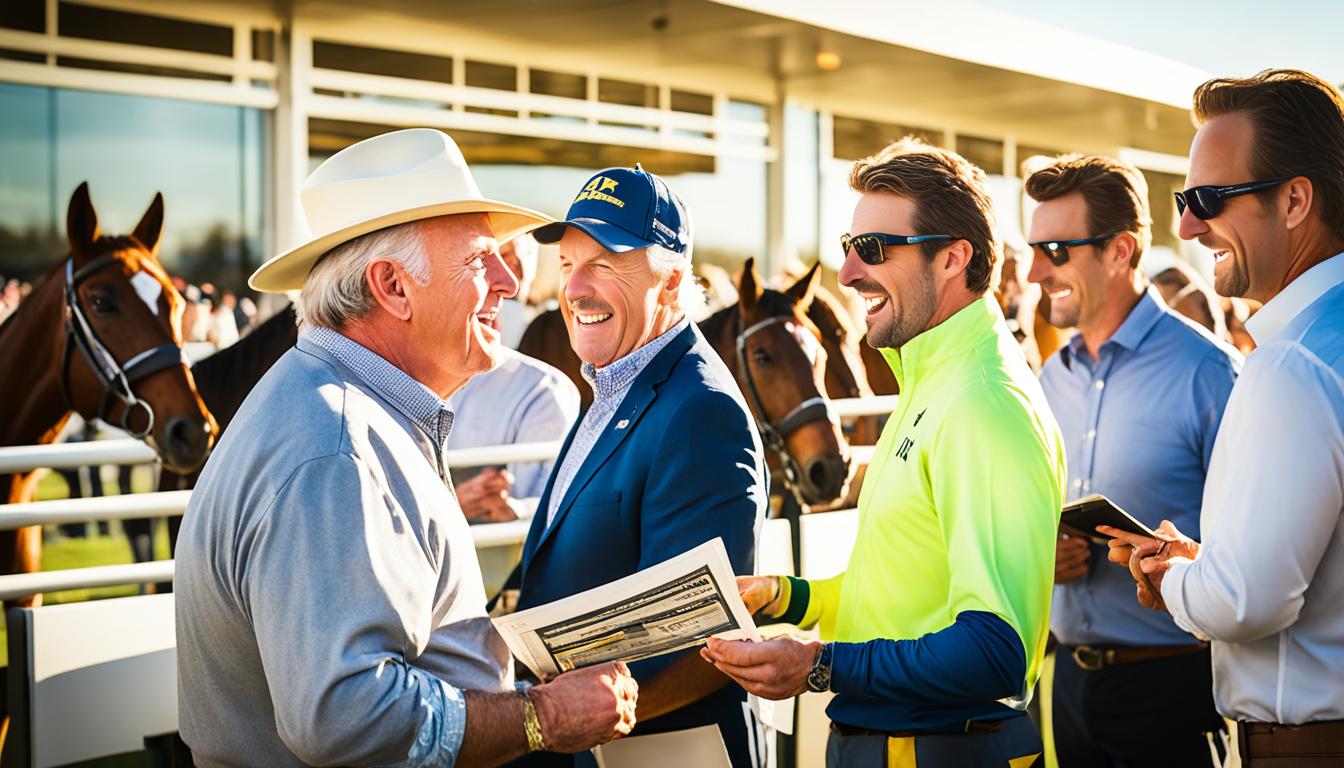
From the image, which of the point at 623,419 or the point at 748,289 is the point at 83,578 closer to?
the point at 623,419

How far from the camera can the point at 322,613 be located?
1695 millimetres

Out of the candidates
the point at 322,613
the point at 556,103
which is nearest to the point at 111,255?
the point at 322,613

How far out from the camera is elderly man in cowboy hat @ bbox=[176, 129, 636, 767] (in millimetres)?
1711

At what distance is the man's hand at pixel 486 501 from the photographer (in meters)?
3.92

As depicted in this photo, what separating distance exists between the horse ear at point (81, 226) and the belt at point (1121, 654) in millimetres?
4179

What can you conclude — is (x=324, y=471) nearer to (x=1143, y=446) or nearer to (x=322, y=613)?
(x=322, y=613)

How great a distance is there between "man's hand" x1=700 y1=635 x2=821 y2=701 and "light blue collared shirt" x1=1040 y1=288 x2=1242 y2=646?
61.6 inches

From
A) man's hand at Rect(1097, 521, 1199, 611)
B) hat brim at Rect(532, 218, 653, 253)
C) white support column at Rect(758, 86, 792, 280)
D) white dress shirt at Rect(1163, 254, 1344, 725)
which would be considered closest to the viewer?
white dress shirt at Rect(1163, 254, 1344, 725)

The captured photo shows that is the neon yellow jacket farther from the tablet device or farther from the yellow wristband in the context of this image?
the yellow wristband

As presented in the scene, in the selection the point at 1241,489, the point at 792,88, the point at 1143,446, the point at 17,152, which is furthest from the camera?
the point at 792,88

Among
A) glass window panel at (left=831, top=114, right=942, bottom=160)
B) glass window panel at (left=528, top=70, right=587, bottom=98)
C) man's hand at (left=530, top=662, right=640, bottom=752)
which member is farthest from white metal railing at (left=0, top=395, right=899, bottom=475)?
glass window panel at (left=831, top=114, right=942, bottom=160)

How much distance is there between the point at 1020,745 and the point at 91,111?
9448mm

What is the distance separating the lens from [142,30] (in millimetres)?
9227

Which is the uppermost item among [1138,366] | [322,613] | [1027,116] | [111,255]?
[1027,116]
